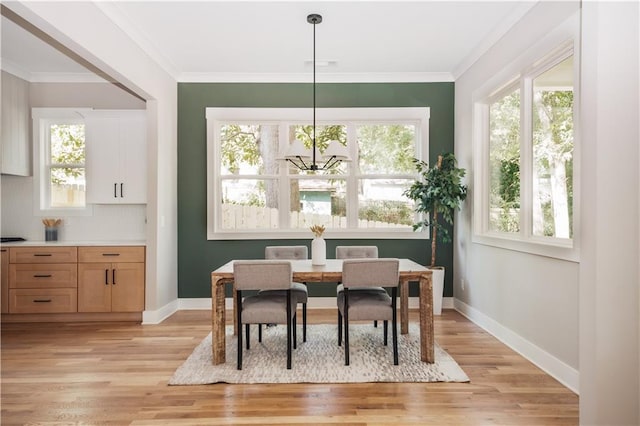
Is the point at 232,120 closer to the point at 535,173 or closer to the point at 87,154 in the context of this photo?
the point at 87,154

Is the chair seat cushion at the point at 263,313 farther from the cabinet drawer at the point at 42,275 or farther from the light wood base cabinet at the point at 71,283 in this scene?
the cabinet drawer at the point at 42,275

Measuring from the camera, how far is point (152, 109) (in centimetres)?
444

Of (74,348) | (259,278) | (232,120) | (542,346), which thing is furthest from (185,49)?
(542,346)

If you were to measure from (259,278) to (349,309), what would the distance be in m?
0.76

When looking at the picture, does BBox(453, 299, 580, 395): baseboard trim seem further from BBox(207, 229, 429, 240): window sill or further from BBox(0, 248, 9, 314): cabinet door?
BBox(0, 248, 9, 314): cabinet door

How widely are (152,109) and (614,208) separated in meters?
4.32

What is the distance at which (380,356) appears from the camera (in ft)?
10.8

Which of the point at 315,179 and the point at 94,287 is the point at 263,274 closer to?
the point at 315,179

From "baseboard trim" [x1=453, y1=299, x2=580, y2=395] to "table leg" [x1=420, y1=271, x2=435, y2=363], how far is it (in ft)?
2.74

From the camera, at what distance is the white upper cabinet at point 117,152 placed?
4688mm

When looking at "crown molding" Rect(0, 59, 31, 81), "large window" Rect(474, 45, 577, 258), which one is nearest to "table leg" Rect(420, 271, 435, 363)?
"large window" Rect(474, 45, 577, 258)

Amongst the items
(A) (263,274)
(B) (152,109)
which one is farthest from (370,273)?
(B) (152,109)

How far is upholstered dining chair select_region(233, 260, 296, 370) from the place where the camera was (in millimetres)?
2982

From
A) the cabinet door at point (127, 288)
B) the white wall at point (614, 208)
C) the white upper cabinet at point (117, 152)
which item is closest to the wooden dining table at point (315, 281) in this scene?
the white wall at point (614, 208)
